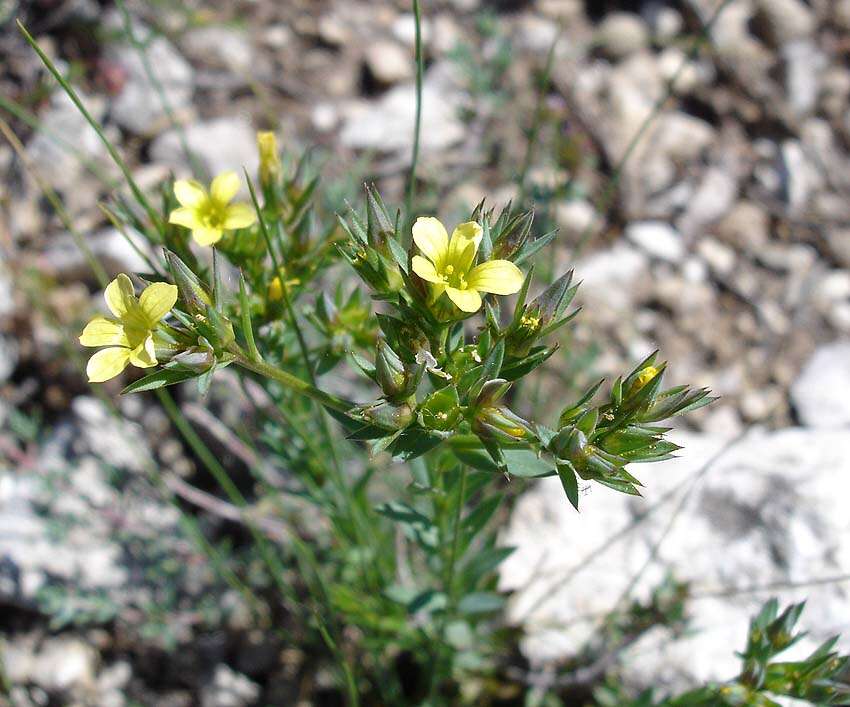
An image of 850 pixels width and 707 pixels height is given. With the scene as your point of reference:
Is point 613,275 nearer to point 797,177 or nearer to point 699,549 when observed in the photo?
point 797,177

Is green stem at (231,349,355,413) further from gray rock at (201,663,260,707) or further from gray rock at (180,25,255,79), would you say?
gray rock at (180,25,255,79)

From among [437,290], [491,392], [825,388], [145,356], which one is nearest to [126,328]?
[145,356]

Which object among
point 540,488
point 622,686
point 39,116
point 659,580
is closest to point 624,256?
point 540,488

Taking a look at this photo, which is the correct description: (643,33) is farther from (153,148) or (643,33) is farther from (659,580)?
(659,580)

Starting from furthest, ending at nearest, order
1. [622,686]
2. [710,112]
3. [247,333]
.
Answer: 1. [710,112]
2. [622,686]
3. [247,333]

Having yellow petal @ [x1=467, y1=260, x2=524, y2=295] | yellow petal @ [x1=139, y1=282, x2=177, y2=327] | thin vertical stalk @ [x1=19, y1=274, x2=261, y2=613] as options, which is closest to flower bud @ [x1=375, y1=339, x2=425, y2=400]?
yellow petal @ [x1=467, y1=260, x2=524, y2=295]

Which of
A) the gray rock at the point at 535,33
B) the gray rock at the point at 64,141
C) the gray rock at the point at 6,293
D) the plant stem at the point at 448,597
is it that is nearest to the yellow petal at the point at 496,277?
the plant stem at the point at 448,597
